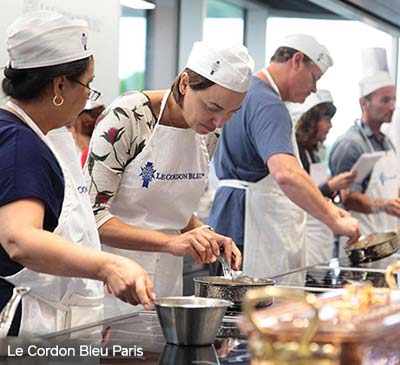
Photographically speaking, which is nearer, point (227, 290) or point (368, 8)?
point (227, 290)

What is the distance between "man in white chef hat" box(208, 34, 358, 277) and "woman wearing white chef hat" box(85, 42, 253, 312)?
0.61 meters

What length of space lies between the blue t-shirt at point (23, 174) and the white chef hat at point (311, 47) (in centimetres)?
168

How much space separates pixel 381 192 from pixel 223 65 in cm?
212

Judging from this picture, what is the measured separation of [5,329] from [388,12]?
9.06ft

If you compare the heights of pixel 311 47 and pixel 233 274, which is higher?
pixel 311 47

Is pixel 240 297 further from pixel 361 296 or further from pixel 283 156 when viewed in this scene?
pixel 283 156

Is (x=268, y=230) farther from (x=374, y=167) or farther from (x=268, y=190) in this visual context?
(x=374, y=167)

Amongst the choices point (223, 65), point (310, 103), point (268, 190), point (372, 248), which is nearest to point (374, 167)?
point (310, 103)

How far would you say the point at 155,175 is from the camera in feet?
7.91

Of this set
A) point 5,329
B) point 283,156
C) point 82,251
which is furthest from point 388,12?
point 5,329

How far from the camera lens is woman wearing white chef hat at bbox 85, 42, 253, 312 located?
228 centimetres

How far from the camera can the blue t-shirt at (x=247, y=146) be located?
Result: 2.99m

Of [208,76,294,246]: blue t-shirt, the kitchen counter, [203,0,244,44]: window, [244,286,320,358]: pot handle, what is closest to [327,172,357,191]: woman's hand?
[208,76,294,246]: blue t-shirt

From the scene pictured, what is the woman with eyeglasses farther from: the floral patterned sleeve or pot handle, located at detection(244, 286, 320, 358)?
pot handle, located at detection(244, 286, 320, 358)
